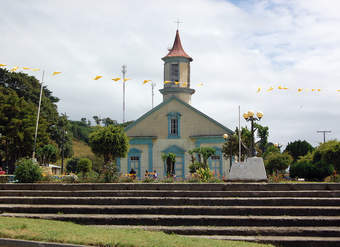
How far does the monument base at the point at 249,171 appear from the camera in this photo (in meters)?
14.8

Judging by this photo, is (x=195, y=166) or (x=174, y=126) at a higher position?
(x=174, y=126)

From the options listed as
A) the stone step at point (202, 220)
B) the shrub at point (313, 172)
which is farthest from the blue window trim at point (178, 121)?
the stone step at point (202, 220)

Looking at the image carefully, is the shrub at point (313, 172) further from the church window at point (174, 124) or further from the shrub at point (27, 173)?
the shrub at point (27, 173)

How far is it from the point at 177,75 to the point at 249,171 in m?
23.2

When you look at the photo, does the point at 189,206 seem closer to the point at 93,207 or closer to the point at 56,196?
the point at 93,207

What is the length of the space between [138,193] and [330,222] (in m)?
5.38

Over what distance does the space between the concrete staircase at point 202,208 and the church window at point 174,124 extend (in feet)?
67.2

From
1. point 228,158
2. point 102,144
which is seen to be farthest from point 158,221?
point 228,158

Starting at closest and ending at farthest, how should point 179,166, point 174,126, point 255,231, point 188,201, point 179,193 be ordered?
point 255,231, point 188,201, point 179,193, point 179,166, point 174,126

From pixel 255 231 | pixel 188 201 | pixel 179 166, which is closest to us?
pixel 255 231

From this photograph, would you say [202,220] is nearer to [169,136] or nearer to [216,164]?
[216,164]

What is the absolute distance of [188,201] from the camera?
12.3 metres

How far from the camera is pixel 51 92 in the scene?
2264 inches

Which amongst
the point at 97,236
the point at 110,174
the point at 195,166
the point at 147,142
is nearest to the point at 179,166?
the point at 147,142
